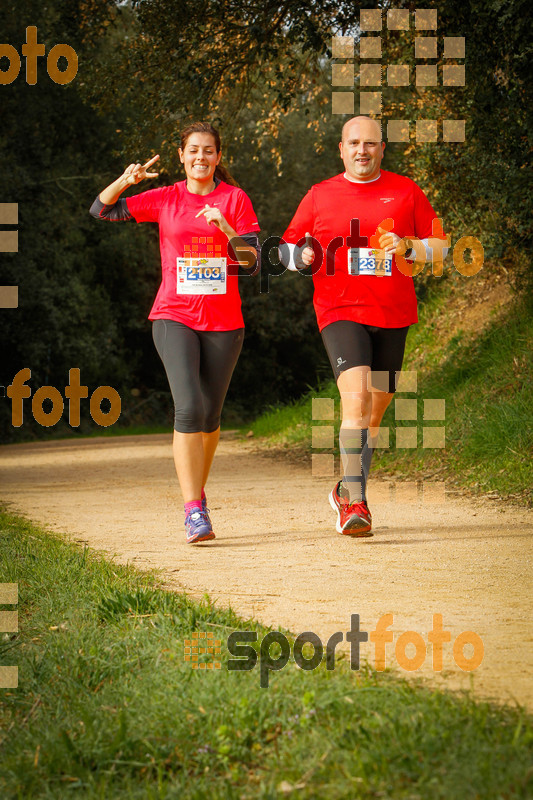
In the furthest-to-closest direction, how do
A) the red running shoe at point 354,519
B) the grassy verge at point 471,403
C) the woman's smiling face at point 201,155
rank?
the grassy verge at point 471,403 < the woman's smiling face at point 201,155 < the red running shoe at point 354,519

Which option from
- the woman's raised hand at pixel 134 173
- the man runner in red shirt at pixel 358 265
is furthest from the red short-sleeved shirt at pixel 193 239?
the man runner in red shirt at pixel 358 265

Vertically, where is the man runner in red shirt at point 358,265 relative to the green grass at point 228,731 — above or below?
above

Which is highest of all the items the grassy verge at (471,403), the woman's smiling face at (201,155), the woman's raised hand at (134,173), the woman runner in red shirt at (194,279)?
the woman's smiling face at (201,155)

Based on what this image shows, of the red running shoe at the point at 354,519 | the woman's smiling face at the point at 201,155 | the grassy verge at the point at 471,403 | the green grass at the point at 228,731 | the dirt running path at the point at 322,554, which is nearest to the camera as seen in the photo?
the green grass at the point at 228,731

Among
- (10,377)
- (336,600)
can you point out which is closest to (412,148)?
(336,600)

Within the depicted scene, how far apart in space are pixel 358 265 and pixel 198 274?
0.97 meters

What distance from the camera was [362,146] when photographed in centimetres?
593

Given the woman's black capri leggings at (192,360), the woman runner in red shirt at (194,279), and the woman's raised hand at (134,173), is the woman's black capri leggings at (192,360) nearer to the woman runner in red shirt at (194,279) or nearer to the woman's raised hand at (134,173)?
the woman runner in red shirt at (194,279)

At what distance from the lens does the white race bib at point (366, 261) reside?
19.3 feet

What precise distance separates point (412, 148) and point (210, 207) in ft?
20.8

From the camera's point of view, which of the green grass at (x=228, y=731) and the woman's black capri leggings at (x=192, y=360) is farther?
the woman's black capri leggings at (x=192, y=360)

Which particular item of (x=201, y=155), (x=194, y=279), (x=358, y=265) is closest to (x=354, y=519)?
(x=358, y=265)

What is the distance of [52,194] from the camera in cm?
2225

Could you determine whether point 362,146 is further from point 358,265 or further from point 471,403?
point 471,403
